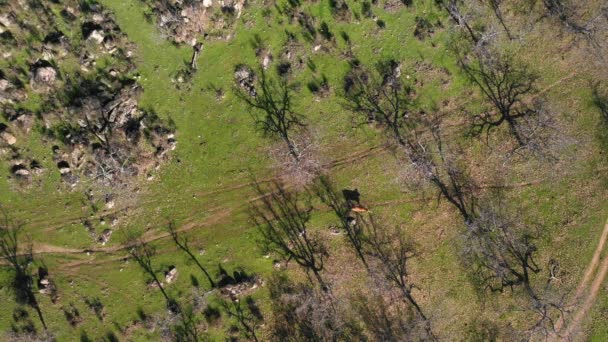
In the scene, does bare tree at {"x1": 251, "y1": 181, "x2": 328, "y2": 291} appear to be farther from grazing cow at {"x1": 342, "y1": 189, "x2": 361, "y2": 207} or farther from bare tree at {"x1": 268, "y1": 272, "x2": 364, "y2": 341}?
grazing cow at {"x1": 342, "y1": 189, "x2": 361, "y2": 207}

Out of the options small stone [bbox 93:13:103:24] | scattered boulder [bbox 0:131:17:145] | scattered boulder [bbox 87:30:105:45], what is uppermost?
small stone [bbox 93:13:103:24]

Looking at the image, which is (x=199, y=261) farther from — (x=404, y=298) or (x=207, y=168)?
(x=404, y=298)

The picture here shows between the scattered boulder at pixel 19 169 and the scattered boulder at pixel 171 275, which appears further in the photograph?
the scattered boulder at pixel 171 275

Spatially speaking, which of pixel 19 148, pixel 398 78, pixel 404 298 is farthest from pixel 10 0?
pixel 404 298

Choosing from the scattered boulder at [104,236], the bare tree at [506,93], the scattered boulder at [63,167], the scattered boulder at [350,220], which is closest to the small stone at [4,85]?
the scattered boulder at [63,167]

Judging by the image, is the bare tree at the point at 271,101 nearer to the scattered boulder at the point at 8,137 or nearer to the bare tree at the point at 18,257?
the scattered boulder at the point at 8,137

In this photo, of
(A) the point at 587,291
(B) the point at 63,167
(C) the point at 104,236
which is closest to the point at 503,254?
(A) the point at 587,291

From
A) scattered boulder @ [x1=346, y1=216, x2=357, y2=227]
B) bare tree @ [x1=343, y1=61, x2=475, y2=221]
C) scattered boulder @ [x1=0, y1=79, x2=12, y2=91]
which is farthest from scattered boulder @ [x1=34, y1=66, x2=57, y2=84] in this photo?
scattered boulder @ [x1=346, y1=216, x2=357, y2=227]
